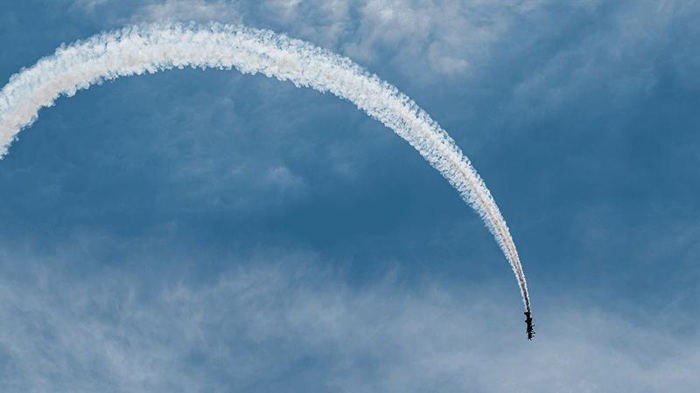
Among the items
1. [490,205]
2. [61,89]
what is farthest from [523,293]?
[61,89]

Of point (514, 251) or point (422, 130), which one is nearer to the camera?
point (422, 130)

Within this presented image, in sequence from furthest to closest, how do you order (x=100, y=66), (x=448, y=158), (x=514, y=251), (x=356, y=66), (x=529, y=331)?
(x=529, y=331) → (x=514, y=251) → (x=448, y=158) → (x=356, y=66) → (x=100, y=66)

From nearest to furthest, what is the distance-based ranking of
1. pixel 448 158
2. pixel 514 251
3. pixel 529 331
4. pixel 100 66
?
pixel 100 66 → pixel 448 158 → pixel 514 251 → pixel 529 331

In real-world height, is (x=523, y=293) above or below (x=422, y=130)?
below

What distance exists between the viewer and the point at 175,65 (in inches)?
2510

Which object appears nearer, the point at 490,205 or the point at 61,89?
the point at 61,89

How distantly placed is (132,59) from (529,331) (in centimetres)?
4679

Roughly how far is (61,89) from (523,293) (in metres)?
45.6

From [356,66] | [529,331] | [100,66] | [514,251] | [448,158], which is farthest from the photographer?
[529,331]

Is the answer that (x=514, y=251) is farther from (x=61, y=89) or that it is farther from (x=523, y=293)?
(x=61, y=89)

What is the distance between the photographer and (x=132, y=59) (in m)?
63.4

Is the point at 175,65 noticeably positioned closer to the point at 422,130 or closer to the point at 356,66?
the point at 356,66

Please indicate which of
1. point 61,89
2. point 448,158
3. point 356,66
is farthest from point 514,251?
point 61,89

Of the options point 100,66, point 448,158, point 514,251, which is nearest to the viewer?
point 100,66
